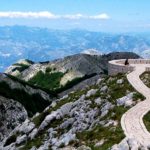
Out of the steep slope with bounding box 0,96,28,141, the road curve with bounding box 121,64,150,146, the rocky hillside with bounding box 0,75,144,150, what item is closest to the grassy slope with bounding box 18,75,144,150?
the rocky hillside with bounding box 0,75,144,150

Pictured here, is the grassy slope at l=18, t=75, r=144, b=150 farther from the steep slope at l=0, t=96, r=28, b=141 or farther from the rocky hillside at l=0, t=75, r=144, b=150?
the steep slope at l=0, t=96, r=28, b=141

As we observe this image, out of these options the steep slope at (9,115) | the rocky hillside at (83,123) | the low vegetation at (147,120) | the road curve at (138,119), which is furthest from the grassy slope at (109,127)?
the steep slope at (9,115)

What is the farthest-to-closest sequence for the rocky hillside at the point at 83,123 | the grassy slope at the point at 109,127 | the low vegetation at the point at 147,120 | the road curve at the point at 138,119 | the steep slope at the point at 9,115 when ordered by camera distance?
the steep slope at the point at 9,115
the low vegetation at the point at 147,120
the rocky hillside at the point at 83,123
the grassy slope at the point at 109,127
the road curve at the point at 138,119

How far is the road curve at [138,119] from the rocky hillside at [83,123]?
88 centimetres

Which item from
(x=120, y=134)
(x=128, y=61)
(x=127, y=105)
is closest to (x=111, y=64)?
(x=128, y=61)

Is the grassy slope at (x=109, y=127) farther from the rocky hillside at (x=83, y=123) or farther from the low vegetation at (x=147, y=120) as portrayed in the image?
the low vegetation at (x=147, y=120)

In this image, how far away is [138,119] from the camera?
2109 inches

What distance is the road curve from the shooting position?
45281 mm

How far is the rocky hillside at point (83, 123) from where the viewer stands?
49.0 metres

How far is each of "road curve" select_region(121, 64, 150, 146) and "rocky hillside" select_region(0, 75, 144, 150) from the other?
88 cm

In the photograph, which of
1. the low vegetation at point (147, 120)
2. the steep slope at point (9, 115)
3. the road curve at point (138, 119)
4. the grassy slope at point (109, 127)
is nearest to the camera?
the road curve at point (138, 119)

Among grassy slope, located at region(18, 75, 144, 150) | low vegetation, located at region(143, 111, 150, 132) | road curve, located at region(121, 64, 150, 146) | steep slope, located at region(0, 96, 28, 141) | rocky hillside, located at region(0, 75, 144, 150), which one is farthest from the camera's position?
steep slope, located at region(0, 96, 28, 141)

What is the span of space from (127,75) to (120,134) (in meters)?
38.0

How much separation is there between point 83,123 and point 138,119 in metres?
9.64
